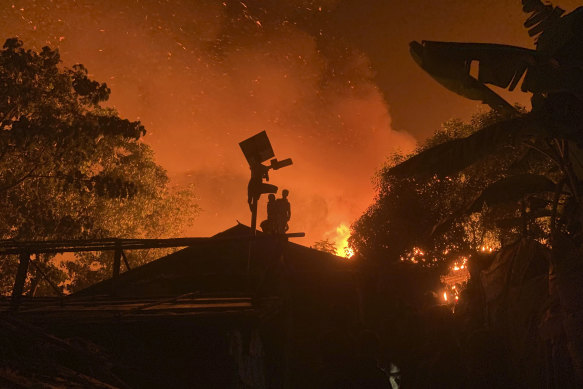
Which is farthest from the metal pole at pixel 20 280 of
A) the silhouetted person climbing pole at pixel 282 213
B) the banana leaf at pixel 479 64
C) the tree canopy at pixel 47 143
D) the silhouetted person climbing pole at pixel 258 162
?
the tree canopy at pixel 47 143

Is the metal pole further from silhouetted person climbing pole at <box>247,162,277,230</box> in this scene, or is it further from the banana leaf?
the banana leaf

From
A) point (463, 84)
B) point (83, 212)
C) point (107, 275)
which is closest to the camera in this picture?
point (463, 84)

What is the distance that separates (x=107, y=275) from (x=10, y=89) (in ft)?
56.7

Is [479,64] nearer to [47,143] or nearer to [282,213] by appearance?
[282,213]

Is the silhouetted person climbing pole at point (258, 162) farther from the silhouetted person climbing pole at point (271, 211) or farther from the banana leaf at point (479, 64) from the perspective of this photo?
the banana leaf at point (479, 64)

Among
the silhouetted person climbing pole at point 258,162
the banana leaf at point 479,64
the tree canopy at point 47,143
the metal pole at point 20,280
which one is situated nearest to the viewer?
the metal pole at point 20,280

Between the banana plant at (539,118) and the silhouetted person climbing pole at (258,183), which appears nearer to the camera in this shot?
the banana plant at (539,118)

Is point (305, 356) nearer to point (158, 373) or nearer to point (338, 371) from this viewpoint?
point (338, 371)

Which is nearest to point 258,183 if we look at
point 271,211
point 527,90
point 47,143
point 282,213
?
point 271,211

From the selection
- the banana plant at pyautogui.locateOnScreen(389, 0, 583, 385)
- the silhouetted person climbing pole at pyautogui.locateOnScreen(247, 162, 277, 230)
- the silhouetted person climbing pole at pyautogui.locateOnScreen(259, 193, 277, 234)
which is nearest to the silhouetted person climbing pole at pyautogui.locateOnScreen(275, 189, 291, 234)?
the silhouetted person climbing pole at pyautogui.locateOnScreen(259, 193, 277, 234)

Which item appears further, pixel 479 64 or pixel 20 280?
pixel 479 64

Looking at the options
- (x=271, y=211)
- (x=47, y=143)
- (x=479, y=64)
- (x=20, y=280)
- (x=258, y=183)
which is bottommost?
(x=20, y=280)

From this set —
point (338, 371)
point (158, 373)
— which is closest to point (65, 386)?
point (158, 373)

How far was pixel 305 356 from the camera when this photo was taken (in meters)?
9.69
